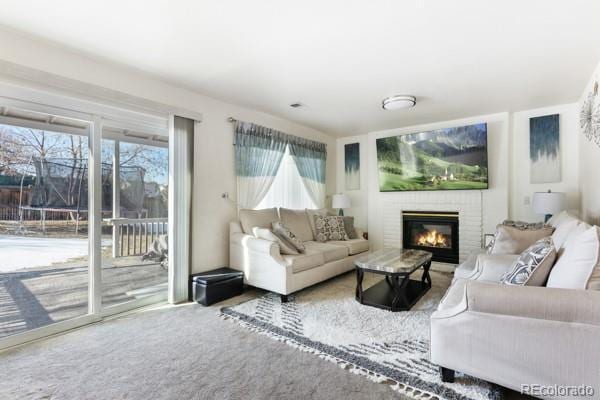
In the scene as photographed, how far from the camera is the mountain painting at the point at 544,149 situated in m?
3.91

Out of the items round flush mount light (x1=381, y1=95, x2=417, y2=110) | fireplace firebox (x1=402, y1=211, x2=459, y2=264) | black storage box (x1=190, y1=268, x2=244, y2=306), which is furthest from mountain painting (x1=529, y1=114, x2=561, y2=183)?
black storage box (x1=190, y1=268, x2=244, y2=306)

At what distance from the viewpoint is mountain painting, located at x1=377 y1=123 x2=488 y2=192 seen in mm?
4250

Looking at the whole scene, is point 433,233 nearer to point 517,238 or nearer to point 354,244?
point 354,244

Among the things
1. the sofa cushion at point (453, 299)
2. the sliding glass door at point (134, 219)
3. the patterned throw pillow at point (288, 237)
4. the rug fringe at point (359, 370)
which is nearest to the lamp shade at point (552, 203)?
the sofa cushion at point (453, 299)

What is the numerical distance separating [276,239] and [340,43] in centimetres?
211

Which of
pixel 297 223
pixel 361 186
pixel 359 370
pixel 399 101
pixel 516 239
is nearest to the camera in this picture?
pixel 359 370

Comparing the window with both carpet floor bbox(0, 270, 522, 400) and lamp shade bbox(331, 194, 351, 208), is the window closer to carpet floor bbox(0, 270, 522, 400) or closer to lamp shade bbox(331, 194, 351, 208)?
lamp shade bbox(331, 194, 351, 208)

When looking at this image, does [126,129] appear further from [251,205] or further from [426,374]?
[426,374]

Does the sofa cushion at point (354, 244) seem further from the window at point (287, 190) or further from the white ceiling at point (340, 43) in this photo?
the white ceiling at point (340, 43)

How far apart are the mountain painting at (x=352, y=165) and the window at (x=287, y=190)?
1.05m

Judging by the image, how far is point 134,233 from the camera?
3061 millimetres

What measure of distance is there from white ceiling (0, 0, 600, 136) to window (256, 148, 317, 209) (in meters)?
1.45

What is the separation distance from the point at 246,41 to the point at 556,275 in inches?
105

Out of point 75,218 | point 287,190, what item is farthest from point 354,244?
point 75,218
